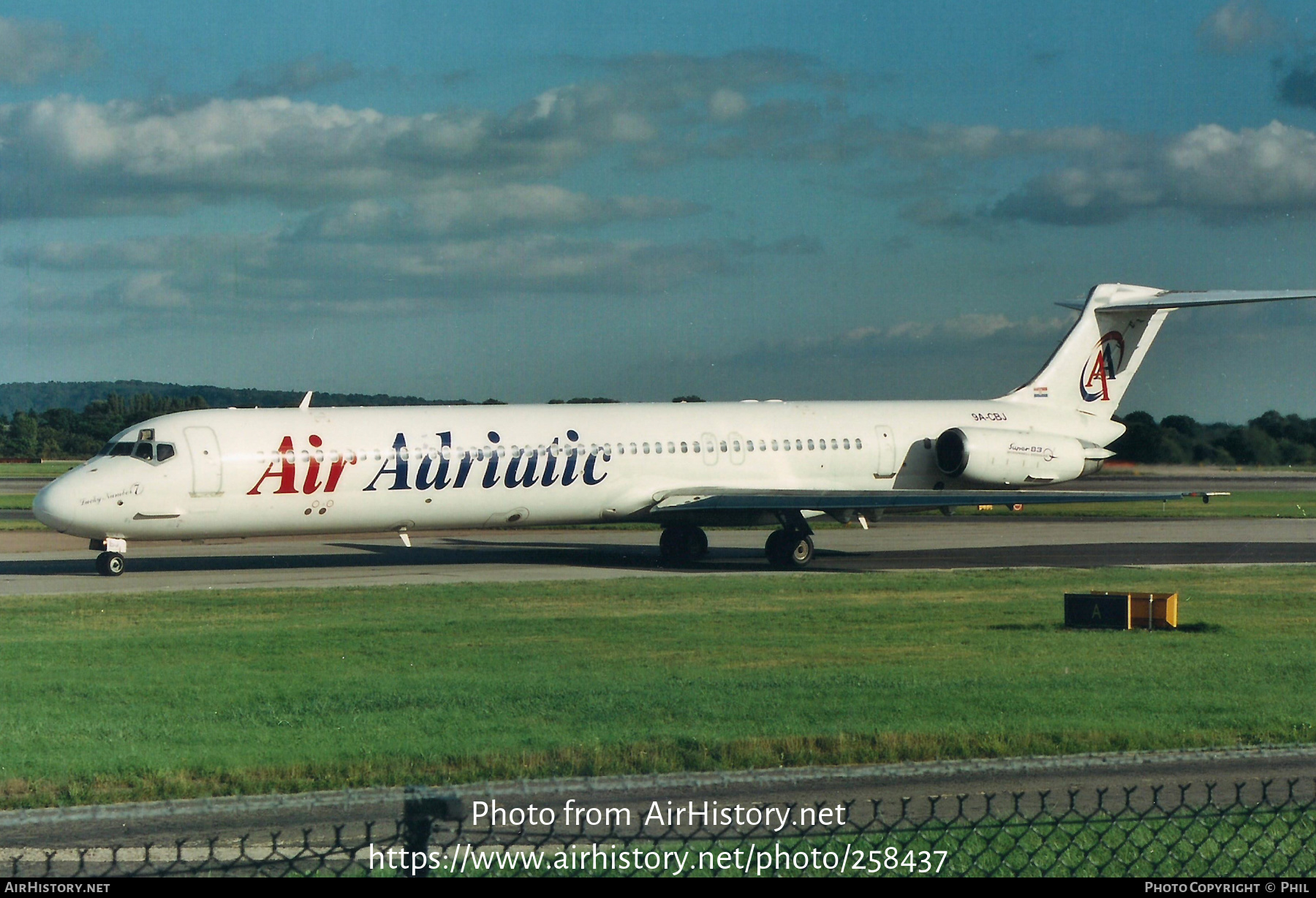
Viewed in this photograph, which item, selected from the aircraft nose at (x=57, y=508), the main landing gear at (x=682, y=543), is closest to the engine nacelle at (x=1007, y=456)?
the main landing gear at (x=682, y=543)

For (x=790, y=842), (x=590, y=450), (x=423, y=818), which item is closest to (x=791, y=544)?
(x=590, y=450)

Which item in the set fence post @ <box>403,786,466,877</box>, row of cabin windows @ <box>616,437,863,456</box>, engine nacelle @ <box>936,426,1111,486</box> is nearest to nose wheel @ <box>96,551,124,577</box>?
row of cabin windows @ <box>616,437,863,456</box>

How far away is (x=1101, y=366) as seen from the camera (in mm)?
39812

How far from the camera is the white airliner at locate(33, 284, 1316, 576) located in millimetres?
29062

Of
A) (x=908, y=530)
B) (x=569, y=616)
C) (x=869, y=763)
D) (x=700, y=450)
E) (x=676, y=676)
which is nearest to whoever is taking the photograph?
(x=869, y=763)

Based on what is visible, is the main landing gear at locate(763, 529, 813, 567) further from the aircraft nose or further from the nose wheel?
the aircraft nose

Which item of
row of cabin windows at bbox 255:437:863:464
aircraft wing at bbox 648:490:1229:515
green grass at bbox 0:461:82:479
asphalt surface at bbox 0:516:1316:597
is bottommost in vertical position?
asphalt surface at bbox 0:516:1316:597

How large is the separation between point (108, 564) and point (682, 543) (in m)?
13.3

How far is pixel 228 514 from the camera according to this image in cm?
2917

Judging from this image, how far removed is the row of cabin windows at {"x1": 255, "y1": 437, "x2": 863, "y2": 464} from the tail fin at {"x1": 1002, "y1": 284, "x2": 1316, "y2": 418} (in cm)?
700
